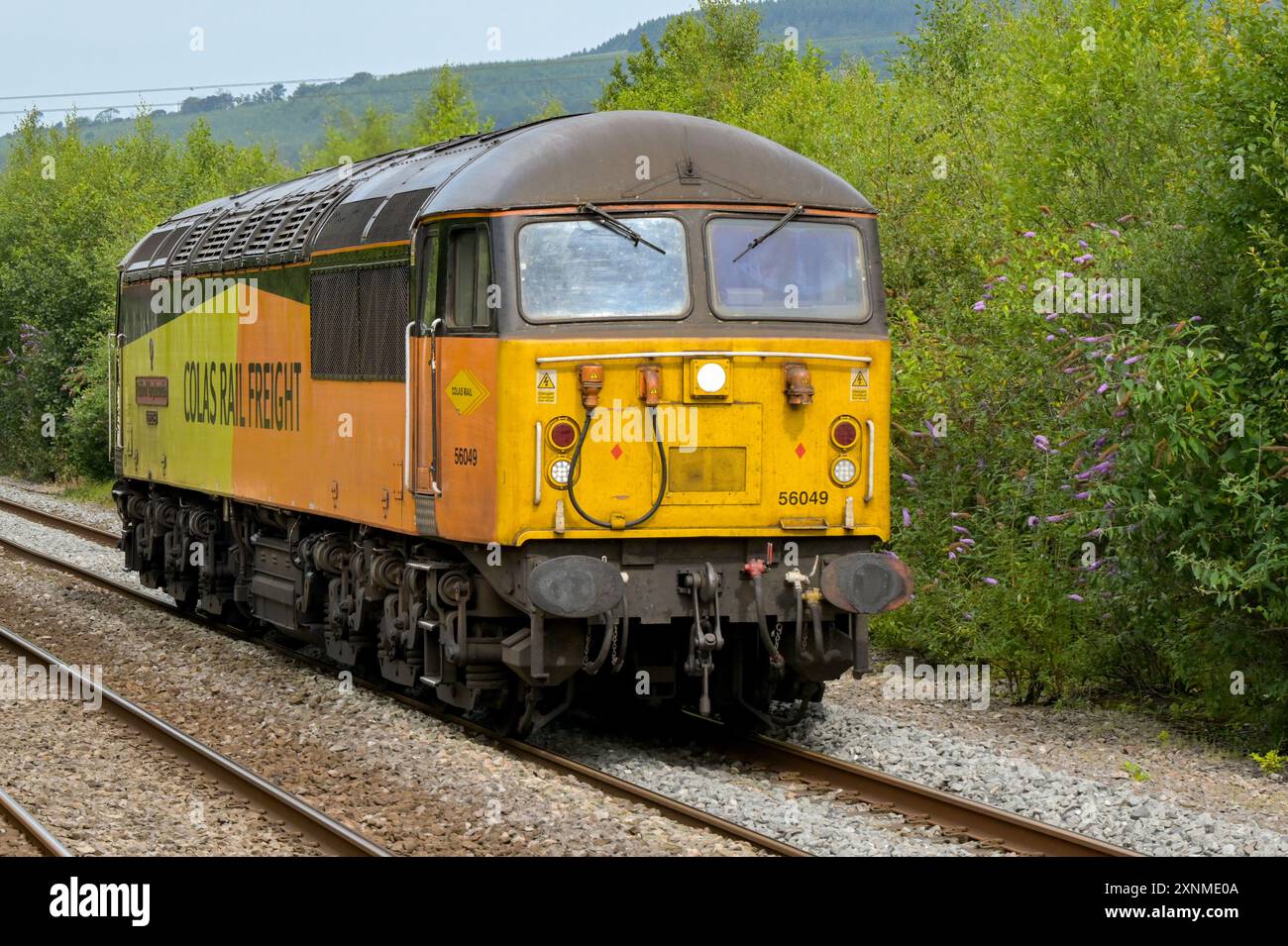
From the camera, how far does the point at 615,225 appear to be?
10.2 meters

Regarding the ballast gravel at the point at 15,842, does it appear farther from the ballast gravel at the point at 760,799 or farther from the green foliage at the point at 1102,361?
Answer: the green foliage at the point at 1102,361

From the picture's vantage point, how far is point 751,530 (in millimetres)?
10203

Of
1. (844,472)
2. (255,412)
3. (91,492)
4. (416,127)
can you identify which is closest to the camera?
(844,472)

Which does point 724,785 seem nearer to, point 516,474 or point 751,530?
point 751,530

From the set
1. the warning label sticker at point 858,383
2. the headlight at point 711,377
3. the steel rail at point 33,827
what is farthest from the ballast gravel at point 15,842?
the warning label sticker at point 858,383

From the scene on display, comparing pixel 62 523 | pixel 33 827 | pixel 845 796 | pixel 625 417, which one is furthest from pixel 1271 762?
pixel 62 523

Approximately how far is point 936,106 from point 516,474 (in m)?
12.0

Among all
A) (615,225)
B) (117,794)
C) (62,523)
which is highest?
(615,225)

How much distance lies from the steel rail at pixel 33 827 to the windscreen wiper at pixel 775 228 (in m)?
4.91

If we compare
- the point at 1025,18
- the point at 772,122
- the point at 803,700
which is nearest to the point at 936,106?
the point at 1025,18

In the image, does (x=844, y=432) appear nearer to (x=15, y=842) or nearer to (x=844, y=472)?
(x=844, y=472)

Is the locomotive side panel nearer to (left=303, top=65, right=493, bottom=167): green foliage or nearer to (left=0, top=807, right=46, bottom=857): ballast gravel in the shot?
(left=0, top=807, right=46, bottom=857): ballast gravel

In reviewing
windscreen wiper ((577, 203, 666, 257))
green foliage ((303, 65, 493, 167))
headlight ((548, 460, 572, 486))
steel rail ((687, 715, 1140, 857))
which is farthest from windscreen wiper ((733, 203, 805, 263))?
green foliage ((303, 65, 493, 167))

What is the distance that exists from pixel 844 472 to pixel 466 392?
7.48ft
